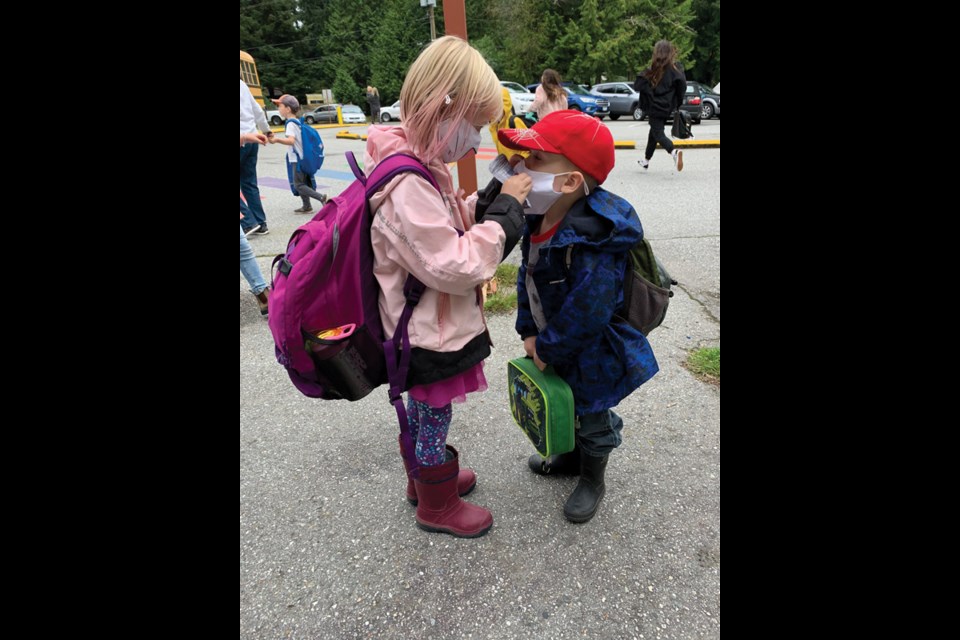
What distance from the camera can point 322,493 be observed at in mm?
2350

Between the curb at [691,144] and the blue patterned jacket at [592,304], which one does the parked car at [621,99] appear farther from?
the blue patterned jacket at [592,304]

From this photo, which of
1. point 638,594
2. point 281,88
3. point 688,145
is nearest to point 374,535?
point 638,594

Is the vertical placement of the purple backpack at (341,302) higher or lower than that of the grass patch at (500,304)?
higher

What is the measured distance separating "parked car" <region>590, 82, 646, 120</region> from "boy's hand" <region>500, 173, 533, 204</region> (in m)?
20.6

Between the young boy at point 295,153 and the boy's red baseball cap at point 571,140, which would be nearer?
the boy's red baseball cap at point 571,140

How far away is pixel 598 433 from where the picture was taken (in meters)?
2.06

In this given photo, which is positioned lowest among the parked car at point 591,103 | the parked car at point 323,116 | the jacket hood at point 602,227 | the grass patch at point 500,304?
the grass patch at point 500,304

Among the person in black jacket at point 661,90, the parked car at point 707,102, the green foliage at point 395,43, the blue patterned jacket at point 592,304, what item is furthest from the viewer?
the green foliage at point 395,43

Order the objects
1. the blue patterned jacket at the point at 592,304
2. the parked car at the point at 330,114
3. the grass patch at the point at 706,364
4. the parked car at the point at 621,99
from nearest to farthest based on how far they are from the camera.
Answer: the blue patterned jacket at the point at 592,304, the grass patch at the point at 706,364, the parked car at the point at 621,99, the parked car at the point at 330,114

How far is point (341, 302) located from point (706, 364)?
238cm

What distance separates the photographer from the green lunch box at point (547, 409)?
6.19 feet

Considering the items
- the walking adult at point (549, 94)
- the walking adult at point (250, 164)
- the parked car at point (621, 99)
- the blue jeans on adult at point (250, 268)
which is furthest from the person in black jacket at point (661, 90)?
the parked car at point (621, 99)

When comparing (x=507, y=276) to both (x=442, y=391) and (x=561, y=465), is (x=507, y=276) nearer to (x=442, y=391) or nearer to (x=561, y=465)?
(x=561, y=465)

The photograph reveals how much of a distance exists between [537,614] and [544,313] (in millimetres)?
996
